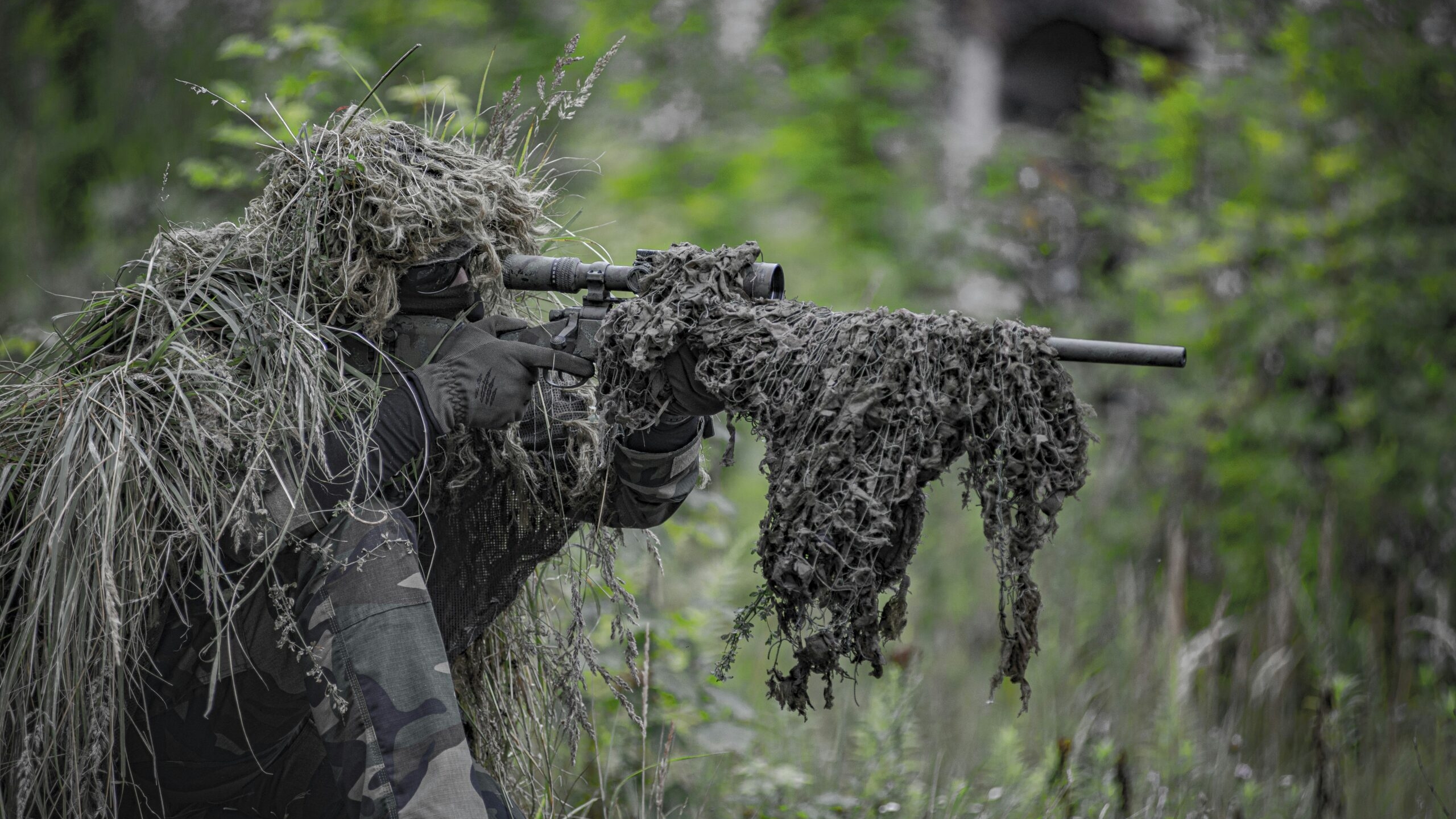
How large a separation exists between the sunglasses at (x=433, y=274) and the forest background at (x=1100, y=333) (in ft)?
2.89

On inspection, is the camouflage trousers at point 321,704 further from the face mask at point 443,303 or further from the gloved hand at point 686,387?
the gloved hand at point 686,387

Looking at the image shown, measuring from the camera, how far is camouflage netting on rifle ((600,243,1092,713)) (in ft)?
5.23

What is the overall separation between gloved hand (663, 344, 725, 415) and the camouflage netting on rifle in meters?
0.15

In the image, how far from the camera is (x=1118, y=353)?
5.25 feet

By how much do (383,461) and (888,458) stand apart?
2.86ft

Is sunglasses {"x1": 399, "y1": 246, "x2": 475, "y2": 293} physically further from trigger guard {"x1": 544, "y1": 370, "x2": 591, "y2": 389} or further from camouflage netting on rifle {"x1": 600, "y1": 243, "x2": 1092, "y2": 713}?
camouflage netting on rifle {"x1": 600, "y1": 243, "x2": 1092, "y2": 713}

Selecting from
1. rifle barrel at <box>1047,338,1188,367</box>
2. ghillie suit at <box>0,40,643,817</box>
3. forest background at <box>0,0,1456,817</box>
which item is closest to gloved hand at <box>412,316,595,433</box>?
ghillie suit at <box>0,40,643,817</box>

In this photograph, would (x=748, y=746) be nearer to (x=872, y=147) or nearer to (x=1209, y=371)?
(x=1209, y=371)

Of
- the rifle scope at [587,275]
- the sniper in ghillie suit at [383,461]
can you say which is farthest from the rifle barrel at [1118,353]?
the rifle scope at [587,275]

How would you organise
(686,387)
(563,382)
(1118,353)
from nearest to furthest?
(1118,353) → (686,387) → (563,382)

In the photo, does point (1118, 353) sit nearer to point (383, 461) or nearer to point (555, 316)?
point (555, 316)

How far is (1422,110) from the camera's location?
425 centimetres

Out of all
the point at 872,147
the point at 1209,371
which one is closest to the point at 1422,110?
the point at 1209,371

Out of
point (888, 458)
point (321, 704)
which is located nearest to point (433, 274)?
point (321, 704)
